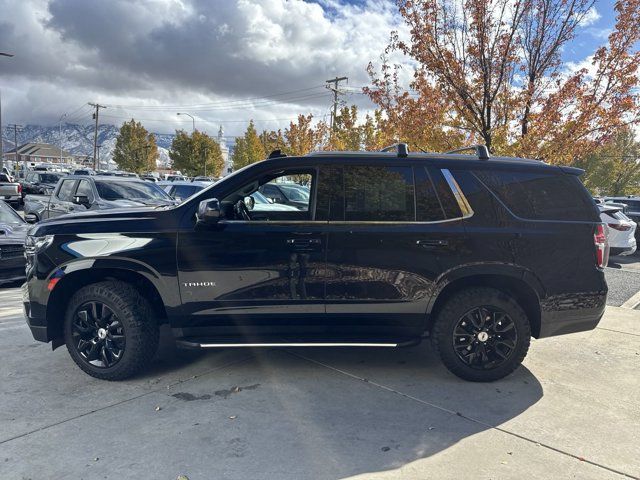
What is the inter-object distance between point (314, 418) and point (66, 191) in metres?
9.23

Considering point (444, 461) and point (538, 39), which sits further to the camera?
point (538, 39)

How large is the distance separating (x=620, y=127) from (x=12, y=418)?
30.5 feet

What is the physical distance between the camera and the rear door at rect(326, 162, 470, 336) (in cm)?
362

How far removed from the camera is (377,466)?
2684 millimetres

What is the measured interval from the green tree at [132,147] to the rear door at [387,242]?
201 feet

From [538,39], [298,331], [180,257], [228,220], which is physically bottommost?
[298,331]

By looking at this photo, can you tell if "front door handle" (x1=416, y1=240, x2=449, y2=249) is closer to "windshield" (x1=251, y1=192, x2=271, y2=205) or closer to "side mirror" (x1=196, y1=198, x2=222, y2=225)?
"windshield" (x1=251, y1=192, x2=271, y2=205)

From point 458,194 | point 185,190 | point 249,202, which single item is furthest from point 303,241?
point 185,190

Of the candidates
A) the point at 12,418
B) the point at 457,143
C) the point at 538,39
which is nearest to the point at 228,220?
the point at 12,418

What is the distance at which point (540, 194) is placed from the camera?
3.83 m

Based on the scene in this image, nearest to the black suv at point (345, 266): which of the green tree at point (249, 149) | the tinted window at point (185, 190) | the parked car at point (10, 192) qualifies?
the tinted window at point (185, 190)

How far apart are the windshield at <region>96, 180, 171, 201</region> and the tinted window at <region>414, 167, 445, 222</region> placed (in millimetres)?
7451

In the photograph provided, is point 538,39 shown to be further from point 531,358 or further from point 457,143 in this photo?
point 531,358

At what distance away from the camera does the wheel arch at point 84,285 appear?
3.65 m
